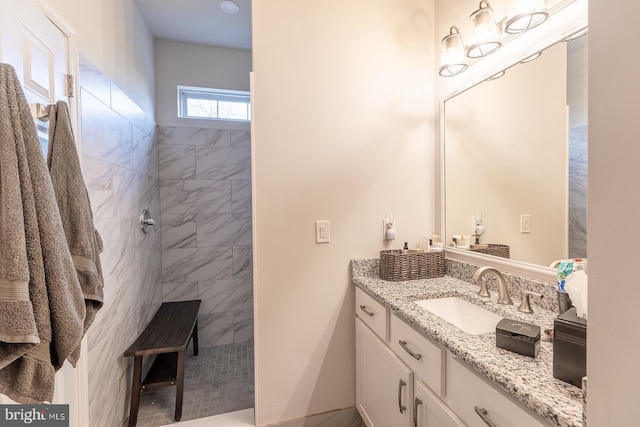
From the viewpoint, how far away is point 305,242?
64.3 inches

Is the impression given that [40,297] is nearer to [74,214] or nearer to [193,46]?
[74,214]

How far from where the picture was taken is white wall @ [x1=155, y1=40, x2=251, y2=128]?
2.65 m

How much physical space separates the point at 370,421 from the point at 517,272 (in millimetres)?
1049

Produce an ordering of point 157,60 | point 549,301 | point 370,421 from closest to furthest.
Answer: point 549,301 < point 370,421 < point 157,60

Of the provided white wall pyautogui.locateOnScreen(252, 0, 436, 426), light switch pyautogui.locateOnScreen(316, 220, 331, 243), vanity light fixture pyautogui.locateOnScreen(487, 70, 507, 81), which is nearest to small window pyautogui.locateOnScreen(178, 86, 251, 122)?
white wall pyautogui.locateOnScreen(252, 0, 436, 426)

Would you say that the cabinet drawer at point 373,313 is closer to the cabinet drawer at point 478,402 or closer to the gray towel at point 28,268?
the cabinet drawer at point 478,402

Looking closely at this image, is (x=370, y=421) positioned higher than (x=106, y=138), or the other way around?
(x=106, y=138)

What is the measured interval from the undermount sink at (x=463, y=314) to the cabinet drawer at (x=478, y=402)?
1.29 ft

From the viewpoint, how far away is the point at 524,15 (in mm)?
1120

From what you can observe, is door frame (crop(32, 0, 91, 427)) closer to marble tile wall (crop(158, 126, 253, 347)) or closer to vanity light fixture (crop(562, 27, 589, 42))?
marble tile wall (crop(158, 126, 253, 347))

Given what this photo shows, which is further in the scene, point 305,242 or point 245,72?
point 245,72

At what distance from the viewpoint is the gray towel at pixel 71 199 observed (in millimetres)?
892

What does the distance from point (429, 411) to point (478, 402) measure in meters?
0.28

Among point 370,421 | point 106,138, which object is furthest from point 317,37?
point 370,421
